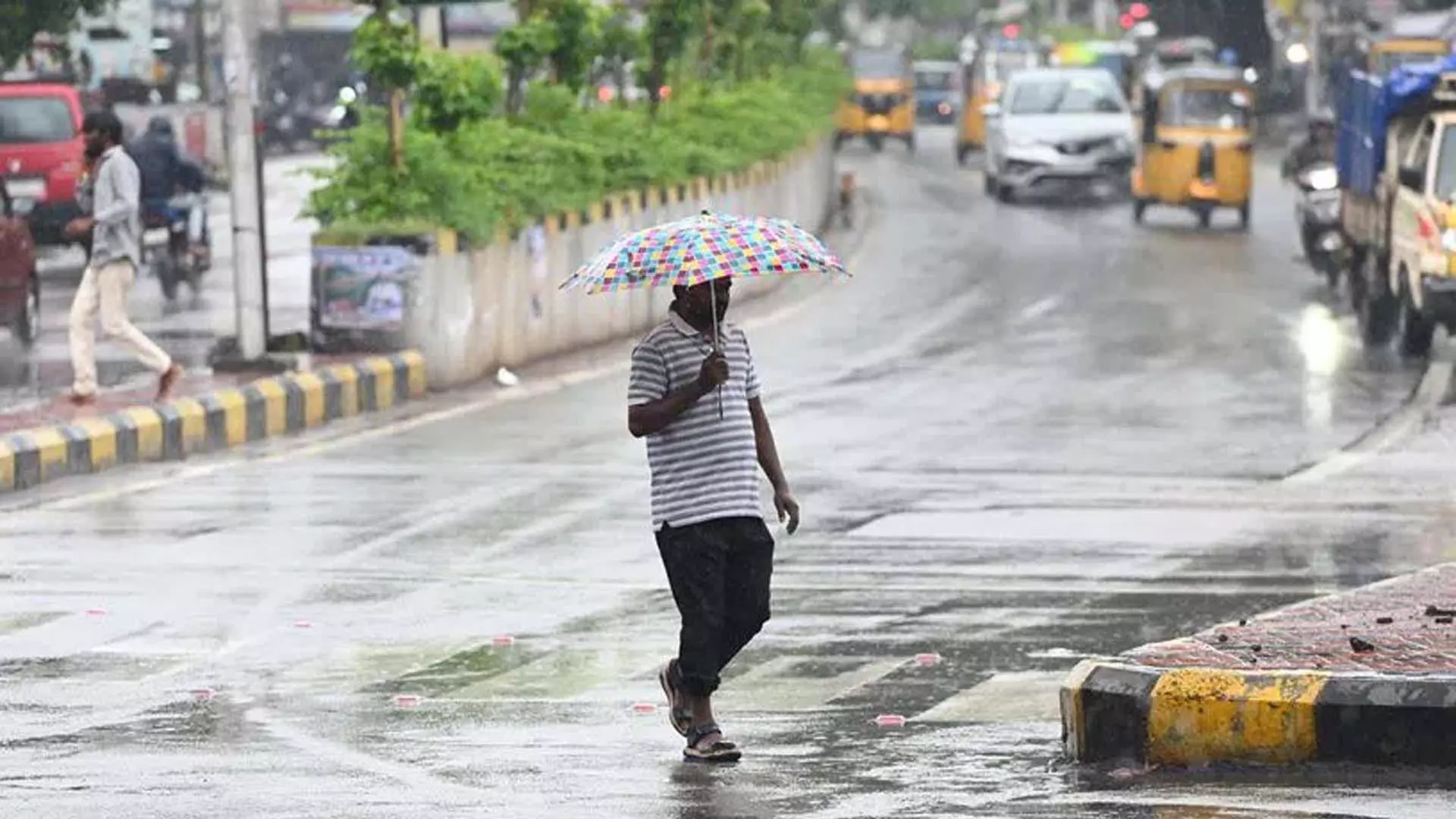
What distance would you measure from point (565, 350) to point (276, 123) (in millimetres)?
50507

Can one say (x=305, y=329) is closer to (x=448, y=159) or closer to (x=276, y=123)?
(x=448, y=159)

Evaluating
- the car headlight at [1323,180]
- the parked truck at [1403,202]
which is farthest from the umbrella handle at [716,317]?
the car headlight at [1323,180]

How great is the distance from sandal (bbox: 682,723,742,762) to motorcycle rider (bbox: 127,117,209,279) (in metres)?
24.4

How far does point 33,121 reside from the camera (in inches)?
1499

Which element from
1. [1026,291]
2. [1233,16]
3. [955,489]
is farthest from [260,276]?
[1233,16]

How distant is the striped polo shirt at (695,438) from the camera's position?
1020cm

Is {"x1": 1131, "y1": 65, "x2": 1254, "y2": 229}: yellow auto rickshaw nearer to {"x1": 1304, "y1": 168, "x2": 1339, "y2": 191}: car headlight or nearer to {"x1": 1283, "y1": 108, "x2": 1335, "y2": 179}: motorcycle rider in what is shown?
{"x1": 1283, "y1": 108, "x2": 1335, "y2": 179}: motorcycle rider

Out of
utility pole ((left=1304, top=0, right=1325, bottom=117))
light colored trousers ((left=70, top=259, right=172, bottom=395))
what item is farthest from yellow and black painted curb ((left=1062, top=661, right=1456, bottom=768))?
utility pole ((left=1304, top=0, right=1325, bottom=117))

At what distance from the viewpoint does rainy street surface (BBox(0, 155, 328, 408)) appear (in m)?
24.1

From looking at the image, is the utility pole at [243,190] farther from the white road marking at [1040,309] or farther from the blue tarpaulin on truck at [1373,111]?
the blue tarpaulin on truck at [1373,111]

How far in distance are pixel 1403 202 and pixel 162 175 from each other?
12541mm

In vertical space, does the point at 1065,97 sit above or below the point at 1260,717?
below

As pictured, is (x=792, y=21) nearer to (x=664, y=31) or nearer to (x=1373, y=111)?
(x=664, y=31)

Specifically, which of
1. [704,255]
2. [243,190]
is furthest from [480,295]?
[704,255]
